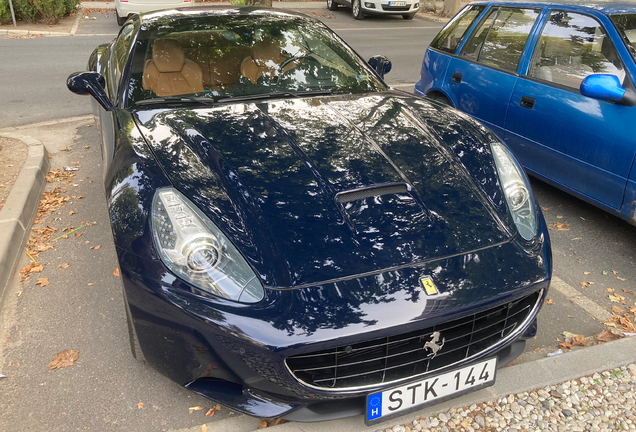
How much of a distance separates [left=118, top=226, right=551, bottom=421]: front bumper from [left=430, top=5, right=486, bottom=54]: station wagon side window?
321 cm

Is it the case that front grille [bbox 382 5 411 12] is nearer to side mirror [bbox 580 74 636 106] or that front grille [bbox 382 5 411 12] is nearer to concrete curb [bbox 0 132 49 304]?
concrete curb [bbox 0 132 49 304]

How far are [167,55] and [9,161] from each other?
2320 millimetres

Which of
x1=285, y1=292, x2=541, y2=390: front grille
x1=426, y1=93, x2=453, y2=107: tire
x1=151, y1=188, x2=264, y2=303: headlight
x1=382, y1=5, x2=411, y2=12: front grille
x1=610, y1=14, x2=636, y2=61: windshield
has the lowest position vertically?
x1=382, y1=5, x2=411, y2=12: front grille

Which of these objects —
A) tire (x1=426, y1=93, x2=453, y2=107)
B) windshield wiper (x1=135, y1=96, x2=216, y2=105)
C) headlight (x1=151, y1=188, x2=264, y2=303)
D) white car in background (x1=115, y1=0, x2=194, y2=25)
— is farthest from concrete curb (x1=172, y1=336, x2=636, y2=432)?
white car in background (x1=115, y1=0, x2=194, y2=25)

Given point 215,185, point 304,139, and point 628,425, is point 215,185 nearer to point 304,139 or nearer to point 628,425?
point 304,139

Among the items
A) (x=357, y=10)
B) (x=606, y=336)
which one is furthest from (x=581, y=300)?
(x=357, y=10)

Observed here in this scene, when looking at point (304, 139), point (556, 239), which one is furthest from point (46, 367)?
point (556, 239)

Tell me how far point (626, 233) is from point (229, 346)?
3.24 meters

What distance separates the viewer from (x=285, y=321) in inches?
70.7

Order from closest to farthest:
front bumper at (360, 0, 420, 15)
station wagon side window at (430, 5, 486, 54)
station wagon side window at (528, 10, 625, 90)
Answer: station wagon side window at (528, 10, 625, 90), station wagon side window at (430, 5, 486, 54), front bumper at (360, 0, 420, 15)

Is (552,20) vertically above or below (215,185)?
above

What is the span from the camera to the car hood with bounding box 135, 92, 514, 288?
201 centimetres

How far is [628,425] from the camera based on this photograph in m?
2.21

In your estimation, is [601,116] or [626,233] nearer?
[601,116]
